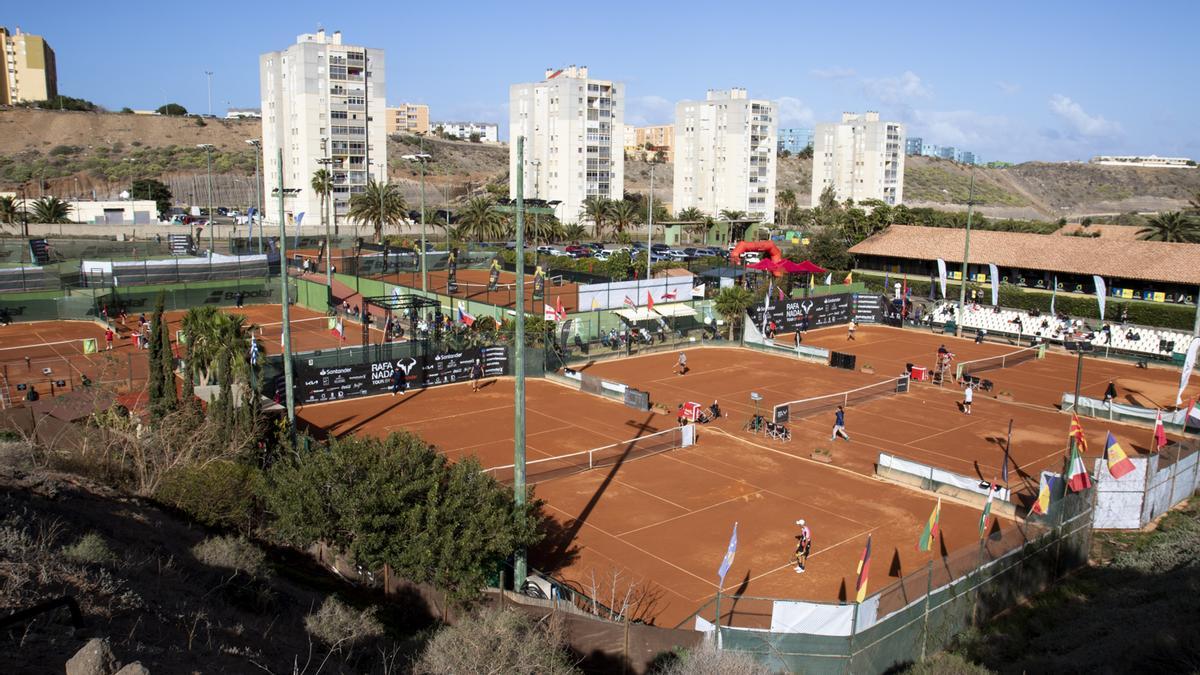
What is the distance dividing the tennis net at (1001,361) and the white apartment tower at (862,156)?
317 ft

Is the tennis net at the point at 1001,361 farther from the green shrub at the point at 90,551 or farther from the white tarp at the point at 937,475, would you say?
the green shrub at the point at 90,551

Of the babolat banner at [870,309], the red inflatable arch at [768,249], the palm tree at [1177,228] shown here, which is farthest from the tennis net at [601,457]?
the palm tree at [1177,228]

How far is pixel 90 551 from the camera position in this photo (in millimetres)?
13445

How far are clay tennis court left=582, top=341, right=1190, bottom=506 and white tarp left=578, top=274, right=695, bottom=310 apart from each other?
184 inches

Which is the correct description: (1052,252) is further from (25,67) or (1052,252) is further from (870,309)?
(25,67)

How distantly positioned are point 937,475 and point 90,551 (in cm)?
2193

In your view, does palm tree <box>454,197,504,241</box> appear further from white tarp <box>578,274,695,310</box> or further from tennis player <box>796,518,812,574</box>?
tennis player <box>796,518,812,574</box>

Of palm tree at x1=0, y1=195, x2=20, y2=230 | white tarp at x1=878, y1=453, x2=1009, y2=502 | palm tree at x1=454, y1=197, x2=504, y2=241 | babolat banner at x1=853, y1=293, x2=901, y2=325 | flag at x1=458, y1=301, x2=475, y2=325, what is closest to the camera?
white tarp at x1=878, y1=453, x2=1009, y2=502

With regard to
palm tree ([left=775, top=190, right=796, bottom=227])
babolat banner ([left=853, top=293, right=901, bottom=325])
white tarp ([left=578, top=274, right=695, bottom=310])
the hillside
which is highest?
the hillside

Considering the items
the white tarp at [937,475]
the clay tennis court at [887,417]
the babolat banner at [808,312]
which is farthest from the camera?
the babolat banner at [808,312]

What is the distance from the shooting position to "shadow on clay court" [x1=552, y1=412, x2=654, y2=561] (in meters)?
22.3

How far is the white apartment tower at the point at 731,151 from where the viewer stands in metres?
122

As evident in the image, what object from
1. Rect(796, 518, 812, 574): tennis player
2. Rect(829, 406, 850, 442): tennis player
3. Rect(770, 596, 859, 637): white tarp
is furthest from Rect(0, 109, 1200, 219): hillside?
Rect(770, 596, 859, 637): white tarp

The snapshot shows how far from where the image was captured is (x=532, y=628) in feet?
47.1
